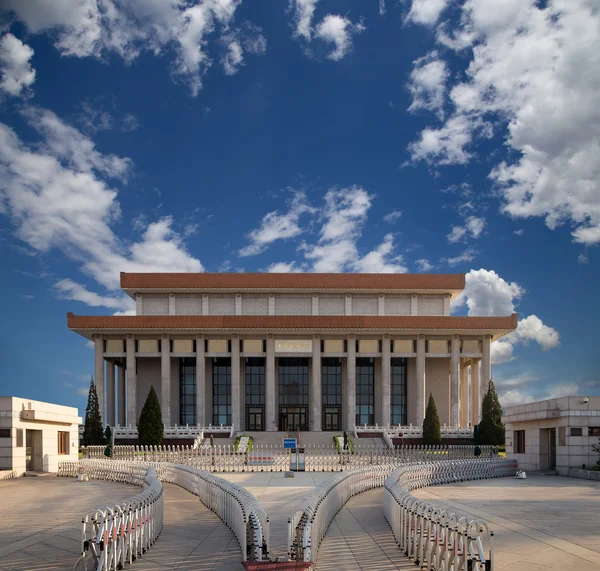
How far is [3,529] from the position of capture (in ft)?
53.1

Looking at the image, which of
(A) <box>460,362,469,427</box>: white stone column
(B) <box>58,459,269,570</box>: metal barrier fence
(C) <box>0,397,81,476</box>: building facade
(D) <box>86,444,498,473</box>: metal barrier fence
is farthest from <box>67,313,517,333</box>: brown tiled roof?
(B) <box>58,459,269,570</box>: metal barrier fence

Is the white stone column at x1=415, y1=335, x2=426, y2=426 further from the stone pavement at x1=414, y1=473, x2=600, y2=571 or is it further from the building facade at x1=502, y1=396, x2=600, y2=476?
the stone pavement at x1=414, y1=473, x2=600, y2=571

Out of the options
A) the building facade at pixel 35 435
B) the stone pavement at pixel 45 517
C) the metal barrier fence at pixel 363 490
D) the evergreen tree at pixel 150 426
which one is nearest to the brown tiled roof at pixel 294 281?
the evergreen tree at pixel 150 426

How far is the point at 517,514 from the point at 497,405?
35476 millimetres

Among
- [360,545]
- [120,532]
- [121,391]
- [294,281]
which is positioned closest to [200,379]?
[121,391]

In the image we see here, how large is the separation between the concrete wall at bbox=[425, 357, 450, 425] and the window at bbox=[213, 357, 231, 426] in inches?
720

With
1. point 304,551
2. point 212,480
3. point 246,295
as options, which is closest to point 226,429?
point 246,295

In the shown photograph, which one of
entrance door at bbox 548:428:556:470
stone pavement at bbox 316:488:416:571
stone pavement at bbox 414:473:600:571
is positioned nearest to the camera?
stone pavement at bbox 316:488:416:571

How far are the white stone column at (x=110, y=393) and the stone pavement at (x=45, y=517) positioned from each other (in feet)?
95.4

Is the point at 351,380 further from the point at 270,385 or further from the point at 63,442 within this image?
the point at 63,442

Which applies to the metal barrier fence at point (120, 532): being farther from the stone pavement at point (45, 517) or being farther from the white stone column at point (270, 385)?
the white stone column at point (270, 385)

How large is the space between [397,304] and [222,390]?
1810 centimetres

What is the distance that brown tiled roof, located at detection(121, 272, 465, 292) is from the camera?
63938 millimetres

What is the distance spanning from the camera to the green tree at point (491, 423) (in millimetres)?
50531
